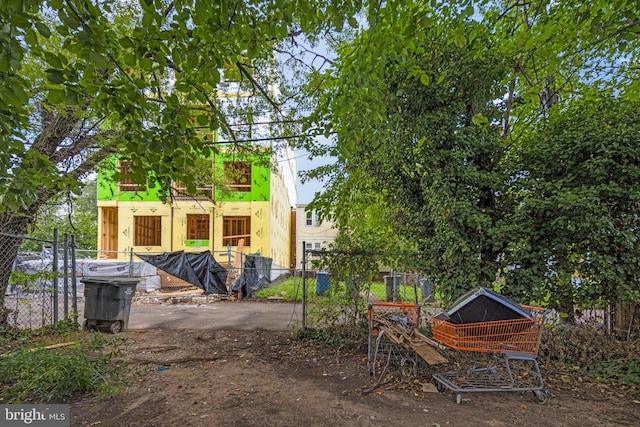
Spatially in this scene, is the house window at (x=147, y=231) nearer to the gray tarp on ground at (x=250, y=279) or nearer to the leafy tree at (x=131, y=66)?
the gray tarp on ground at (x=250, y=279)

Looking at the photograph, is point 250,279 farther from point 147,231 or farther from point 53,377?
point 147,231

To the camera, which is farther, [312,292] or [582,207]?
[312,292]

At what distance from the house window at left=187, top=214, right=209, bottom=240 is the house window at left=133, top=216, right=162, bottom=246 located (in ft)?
5.45

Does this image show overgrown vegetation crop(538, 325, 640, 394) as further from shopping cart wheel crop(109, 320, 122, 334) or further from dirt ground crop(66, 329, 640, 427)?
shopping cart wheel crop(109, 320, 122, 334)

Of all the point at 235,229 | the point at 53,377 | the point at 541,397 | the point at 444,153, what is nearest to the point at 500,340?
the point at 541,397

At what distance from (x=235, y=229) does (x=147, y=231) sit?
5.00 m

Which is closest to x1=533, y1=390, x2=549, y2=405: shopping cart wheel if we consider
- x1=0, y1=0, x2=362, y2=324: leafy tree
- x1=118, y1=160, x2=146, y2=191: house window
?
x1=0, y1=0, x2=362, y2=324: leafy tree

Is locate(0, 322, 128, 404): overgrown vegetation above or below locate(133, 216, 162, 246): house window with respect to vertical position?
below

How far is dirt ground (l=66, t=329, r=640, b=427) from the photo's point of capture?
321cm

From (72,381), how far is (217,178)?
25.1ft

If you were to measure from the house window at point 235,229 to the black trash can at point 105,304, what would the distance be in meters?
10.5

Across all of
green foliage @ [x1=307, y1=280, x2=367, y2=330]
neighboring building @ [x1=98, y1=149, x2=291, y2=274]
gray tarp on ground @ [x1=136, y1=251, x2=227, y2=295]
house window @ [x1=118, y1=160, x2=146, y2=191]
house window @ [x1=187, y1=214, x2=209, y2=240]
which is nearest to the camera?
house window @ [x1=118, y1=160, x2=146, y2=191]

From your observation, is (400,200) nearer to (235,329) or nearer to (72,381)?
(235,329)

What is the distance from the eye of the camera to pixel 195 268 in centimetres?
1205
